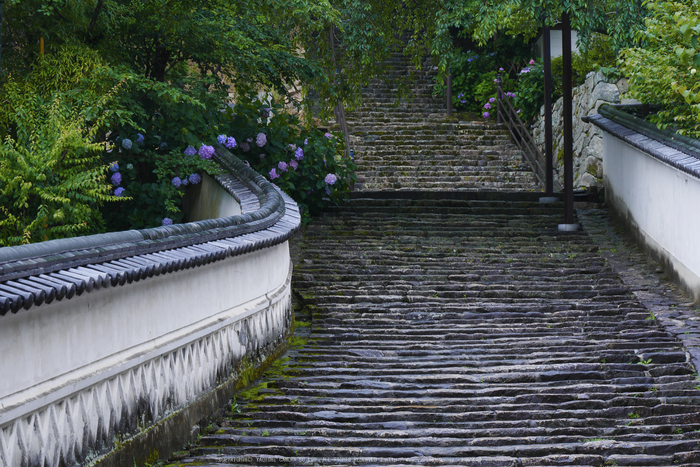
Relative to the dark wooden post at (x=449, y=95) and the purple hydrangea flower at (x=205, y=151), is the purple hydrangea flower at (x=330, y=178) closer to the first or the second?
the purple hydrangea flower at (x=205, y=151)

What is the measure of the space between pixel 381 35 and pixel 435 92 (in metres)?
8.24

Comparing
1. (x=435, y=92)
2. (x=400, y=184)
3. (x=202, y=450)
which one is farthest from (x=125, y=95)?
(x=435, y=92)

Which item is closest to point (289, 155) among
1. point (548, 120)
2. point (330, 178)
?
point (330, 178)

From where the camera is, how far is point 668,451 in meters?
4.73

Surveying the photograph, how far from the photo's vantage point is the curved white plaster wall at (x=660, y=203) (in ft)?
26.0

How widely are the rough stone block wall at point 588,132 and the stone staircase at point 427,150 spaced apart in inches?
31.9

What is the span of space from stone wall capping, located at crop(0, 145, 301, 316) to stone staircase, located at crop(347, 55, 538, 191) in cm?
749

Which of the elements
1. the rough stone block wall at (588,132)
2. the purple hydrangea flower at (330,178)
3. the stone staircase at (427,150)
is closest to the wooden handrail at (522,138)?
the stone staircase at (427,150)

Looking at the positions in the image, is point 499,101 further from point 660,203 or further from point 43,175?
point 43,175

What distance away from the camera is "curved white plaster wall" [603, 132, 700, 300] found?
26.0ft

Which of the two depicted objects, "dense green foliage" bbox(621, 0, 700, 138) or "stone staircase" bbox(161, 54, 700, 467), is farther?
"dense green foliage" bbox(621, 0, 700, 138)

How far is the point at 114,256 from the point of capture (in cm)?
411

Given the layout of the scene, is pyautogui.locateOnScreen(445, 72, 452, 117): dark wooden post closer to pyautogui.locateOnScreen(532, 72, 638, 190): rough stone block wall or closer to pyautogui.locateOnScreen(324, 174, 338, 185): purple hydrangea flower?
pyautogui.locateOnScreen(532, 72, 638, 190): rough stone block wall

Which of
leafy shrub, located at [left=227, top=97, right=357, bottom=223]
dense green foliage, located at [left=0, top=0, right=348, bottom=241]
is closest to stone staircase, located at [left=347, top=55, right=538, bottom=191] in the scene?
leafy shrub, located at [left=227, top=97, right=357, bottom=223]
